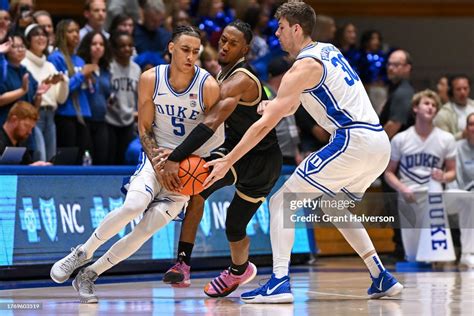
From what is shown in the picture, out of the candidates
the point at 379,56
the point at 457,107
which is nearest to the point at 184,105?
the point at 457,107

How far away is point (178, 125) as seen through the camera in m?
7.79

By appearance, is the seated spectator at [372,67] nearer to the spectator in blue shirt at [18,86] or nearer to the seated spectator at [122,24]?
the seated spectator at [122,24]

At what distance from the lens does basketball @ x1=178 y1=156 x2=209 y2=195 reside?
7.39m

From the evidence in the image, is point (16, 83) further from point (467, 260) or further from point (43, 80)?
point (467, 260)

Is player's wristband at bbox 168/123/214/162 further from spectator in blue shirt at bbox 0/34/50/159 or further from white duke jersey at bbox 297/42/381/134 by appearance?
spectator in blue shirt at bbox 0/34/50/159

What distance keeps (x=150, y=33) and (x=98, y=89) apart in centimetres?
191

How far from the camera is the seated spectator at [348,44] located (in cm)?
1466

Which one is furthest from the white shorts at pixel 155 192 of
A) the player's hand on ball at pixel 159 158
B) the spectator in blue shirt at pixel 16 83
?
the spectator in blue shirt at pixel 16 83

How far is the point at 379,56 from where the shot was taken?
48.6ft

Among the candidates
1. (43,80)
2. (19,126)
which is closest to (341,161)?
(19,126)

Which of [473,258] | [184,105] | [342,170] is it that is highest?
[184,105]

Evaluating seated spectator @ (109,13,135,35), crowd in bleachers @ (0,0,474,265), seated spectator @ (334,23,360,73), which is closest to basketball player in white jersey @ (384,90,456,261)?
crowd in bleachers @ (0,0,474,265)

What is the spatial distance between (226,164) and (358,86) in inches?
45.3

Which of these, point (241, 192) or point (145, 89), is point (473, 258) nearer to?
point (241, 192)
